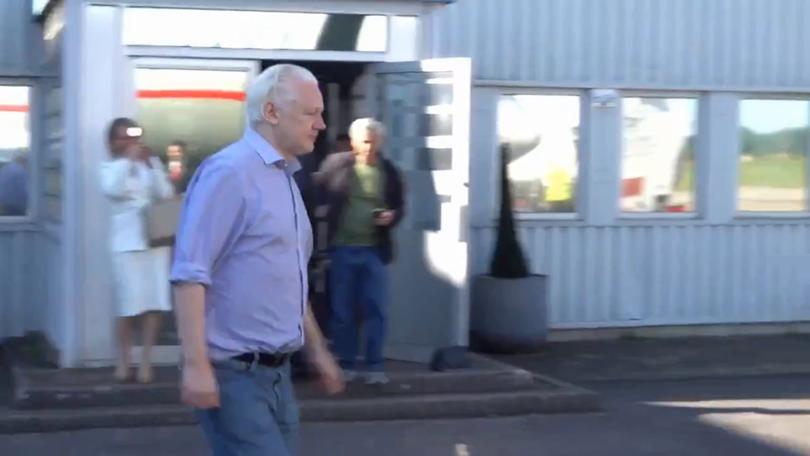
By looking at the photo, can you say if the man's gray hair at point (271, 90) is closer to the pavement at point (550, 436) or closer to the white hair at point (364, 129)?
the pavement at point (550, 436)

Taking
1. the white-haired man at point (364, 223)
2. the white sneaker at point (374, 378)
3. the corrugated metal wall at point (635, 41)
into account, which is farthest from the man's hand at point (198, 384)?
the corrugated metal wall at point (635, 41)

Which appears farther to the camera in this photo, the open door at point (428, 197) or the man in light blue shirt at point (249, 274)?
the open door at point (428, 197)

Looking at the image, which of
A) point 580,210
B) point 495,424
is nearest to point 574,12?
point 580,210

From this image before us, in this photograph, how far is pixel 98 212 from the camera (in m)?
9.65

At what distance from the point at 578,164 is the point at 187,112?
425 cm

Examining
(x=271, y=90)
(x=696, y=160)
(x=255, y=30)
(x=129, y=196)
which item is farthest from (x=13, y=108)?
(x=271, y=90)

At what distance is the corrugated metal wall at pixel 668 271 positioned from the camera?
12711 mm

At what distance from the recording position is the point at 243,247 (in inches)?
175

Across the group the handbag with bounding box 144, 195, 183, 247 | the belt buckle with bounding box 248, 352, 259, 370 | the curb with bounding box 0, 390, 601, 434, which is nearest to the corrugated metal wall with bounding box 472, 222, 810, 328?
the curb with bounding box 0, 390, 601, 434

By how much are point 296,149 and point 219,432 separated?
37.7 inches

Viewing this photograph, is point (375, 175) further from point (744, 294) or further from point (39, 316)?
point (744, 294)

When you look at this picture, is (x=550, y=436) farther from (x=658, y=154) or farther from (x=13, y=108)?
(x=13, y=108)

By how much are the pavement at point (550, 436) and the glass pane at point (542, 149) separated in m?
3.06

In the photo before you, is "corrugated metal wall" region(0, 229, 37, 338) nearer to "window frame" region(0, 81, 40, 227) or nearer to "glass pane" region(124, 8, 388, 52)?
"window frame" region(0, 81, 40, 227)
